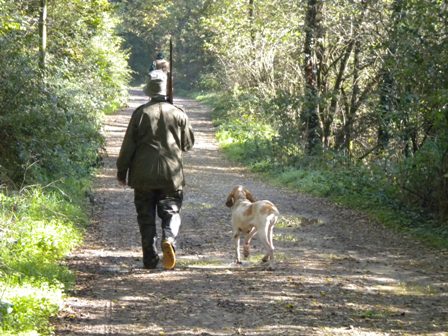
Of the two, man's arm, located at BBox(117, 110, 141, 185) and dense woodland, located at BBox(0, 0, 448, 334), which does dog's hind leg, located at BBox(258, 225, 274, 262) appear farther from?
dense woodland, located at BBox(0, 0, 448, 334)

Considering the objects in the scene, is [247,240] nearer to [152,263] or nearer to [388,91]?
[152,263]

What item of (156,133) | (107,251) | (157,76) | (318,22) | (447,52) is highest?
(318,22)

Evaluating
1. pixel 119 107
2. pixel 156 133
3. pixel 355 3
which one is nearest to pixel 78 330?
pixel 156 133

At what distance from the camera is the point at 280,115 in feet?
62.1

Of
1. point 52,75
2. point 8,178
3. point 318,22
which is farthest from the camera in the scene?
point 318,22

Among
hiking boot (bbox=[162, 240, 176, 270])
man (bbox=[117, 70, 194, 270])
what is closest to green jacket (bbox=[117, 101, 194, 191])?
man (bbox=[117, 70, 194, 270])

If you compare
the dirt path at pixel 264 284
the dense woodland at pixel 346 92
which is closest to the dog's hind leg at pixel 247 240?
the dirt path at pixel 264 284

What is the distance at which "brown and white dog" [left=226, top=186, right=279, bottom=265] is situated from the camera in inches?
310

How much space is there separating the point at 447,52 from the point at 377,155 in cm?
589

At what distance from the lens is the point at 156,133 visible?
785cm

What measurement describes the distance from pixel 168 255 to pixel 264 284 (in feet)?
3.68

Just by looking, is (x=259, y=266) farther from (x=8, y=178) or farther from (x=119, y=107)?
(x=119, y=107)

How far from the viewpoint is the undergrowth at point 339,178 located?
433 inches

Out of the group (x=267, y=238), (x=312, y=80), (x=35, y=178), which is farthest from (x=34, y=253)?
(x=312, y=80)
